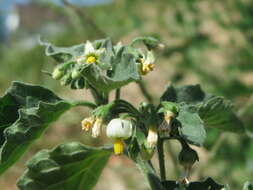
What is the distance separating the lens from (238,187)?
3.12 meters

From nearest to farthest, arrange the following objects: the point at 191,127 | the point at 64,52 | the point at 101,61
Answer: the point at 191,127 → the point at 101,61 → the point at 64,52

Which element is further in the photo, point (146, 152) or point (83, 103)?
point (83, 103)

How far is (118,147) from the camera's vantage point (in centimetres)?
120

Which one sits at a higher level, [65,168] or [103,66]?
[103,66]

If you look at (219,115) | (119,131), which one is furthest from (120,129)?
(219,115)

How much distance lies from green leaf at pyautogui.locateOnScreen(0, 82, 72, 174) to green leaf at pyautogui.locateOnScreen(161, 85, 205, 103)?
285 millimetres

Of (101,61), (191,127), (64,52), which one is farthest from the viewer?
(64,52)

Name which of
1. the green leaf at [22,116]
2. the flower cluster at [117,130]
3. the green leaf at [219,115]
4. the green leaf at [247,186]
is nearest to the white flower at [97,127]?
the flower cluster at [117,130]

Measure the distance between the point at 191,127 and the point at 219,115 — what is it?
0.26 meters

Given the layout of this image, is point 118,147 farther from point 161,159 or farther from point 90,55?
point 90,55

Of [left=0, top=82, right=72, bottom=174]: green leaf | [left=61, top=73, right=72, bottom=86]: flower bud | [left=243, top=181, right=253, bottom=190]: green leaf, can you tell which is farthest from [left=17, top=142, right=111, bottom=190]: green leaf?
[left=243, top=181, right=253, bottom=190]: green leaf

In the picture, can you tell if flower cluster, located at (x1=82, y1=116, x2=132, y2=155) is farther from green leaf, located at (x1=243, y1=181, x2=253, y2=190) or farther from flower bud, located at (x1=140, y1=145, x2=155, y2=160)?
green leaf, located at (x1=243, y1=181, x2=253, y2=190)

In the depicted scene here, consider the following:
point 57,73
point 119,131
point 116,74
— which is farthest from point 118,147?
point 57,73

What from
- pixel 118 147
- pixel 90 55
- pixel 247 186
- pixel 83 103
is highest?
pixel 90 55
